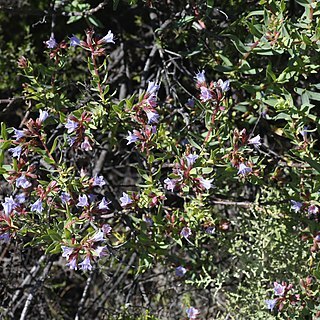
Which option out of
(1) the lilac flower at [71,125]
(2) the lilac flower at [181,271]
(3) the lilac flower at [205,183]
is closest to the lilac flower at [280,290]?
(2) the lilac flower at [181,271]

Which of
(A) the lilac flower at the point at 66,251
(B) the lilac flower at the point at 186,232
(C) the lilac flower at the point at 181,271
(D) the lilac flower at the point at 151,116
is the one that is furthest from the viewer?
(C) the lilac flower at the point at 181,271

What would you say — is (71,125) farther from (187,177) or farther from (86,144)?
(187,177)

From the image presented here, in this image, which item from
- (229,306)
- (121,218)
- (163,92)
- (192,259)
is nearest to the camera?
(121,218)

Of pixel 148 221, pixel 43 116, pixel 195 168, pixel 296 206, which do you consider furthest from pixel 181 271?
pixel 43 116

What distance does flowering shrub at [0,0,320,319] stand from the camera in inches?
70.3

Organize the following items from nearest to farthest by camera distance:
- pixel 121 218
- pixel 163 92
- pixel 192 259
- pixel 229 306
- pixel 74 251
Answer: pixel 74 251, pixel 121 218, pixel 229 306, pixel 192 259, pixel 163 92

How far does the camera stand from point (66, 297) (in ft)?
9.82

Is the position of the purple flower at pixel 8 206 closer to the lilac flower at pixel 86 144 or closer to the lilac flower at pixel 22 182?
the lilac flower at pixel 22 182

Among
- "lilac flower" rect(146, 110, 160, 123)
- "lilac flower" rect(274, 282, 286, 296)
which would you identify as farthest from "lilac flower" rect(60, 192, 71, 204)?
"lilac flower" rect(274, 282, 286, 296)

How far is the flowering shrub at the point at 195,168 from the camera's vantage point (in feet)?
5.86

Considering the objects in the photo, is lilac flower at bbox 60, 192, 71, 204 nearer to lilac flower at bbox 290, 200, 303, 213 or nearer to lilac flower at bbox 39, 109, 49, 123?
lilac flower at bbox 39, 109, 49, 123

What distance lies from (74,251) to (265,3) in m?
1.03

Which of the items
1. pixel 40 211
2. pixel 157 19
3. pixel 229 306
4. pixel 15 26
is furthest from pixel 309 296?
pixel 15 26

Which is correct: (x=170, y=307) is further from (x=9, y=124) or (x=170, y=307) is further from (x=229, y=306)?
(x=9, y=124)
